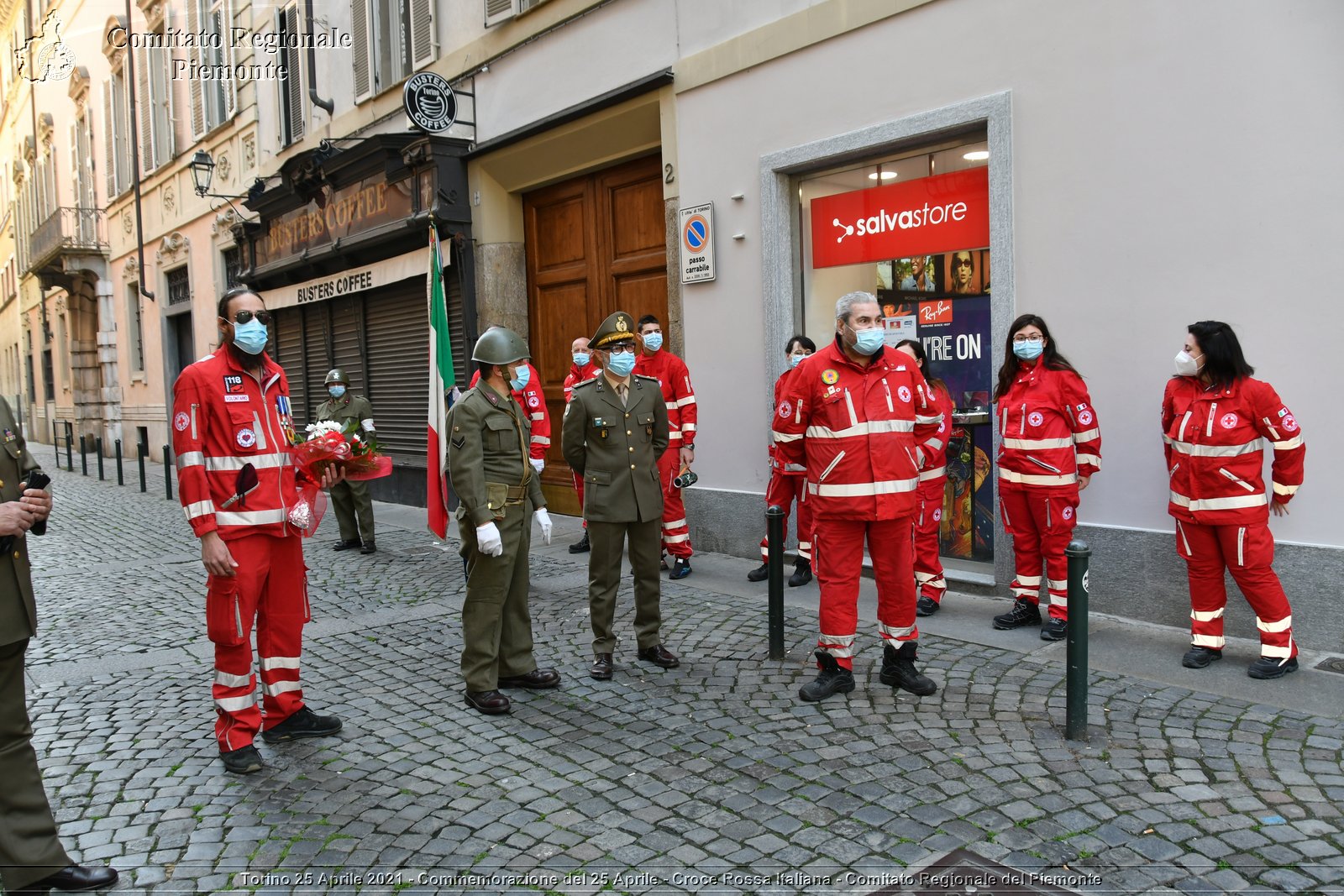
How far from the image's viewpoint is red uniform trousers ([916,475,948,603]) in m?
6.66

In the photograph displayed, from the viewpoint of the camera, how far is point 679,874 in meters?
3.31

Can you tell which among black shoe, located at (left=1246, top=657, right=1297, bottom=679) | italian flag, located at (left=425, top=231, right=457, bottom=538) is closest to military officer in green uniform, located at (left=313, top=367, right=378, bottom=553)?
italian flag, located at (left=425, top=231, right=457, bottom=538)

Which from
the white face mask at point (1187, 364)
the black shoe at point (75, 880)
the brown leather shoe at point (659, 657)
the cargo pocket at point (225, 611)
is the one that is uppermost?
the white face mask at point (1187, 364)

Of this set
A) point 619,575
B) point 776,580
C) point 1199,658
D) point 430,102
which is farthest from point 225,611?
point 430,102

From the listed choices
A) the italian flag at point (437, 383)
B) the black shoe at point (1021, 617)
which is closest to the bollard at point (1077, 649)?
the black shoe at point (1021, 617)

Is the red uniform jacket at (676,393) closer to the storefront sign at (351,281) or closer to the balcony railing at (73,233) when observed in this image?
the storefront sign at (351,281)

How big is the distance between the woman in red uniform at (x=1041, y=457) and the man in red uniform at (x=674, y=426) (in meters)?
2.77

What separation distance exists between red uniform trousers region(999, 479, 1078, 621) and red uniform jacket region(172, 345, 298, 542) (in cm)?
422

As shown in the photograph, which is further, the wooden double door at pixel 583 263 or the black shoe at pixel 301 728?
the wooden double door at pixel 583 263

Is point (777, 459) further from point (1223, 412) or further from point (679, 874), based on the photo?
point (679, 874)

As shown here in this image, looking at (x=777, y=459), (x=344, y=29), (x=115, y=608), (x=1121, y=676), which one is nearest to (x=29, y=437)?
(x=344, y=29)

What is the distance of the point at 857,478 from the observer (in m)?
4.91

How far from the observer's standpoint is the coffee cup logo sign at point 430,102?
11391mm

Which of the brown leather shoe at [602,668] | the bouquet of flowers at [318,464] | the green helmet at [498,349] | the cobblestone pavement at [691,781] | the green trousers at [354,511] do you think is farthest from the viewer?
the green trousers at [354,511]
